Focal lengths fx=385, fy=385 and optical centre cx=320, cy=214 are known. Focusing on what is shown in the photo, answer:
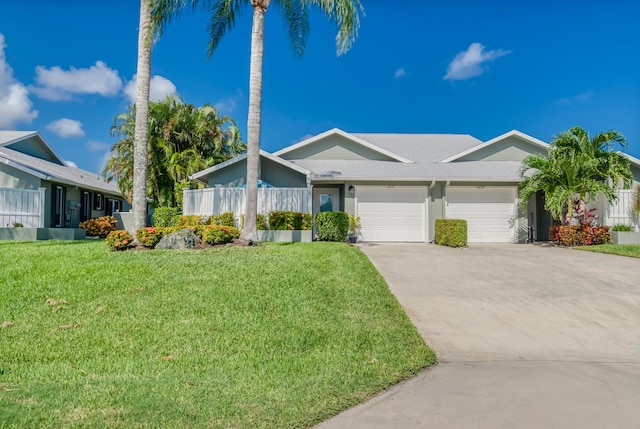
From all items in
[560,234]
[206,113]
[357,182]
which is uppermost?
[206,113]

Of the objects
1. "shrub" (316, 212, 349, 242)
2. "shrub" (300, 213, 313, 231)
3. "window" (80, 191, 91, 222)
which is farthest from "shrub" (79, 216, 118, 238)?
"shrub" (316, 212, 349, 242)

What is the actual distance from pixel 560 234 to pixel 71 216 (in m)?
23.1

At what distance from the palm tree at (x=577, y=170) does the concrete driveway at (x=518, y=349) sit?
18.3 ft

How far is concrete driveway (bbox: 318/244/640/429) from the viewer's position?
10.1ft

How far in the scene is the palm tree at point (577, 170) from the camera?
14.2 meters

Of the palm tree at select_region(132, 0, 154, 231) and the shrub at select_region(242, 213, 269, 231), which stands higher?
the palm tree at select_region(132, 0, 154, 231)

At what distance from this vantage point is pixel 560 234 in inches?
584

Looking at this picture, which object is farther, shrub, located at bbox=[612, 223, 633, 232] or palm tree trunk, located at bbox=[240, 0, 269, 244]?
shrub, located at bbox=[612, 223, 633, 232]

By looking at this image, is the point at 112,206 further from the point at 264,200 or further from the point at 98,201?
the point at 264,200

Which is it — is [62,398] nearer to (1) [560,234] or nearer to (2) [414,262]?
(2) [414,262]

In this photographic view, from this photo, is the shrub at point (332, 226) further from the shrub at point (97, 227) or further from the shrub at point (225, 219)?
the shrub at point (97, 227)

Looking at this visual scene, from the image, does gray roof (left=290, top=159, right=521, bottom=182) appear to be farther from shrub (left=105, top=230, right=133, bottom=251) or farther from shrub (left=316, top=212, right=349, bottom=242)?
shrub (left=105, top=230, right=133, bottom=251)

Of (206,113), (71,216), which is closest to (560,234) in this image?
(206,113)

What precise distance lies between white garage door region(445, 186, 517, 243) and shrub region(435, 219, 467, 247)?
217 centimetres
